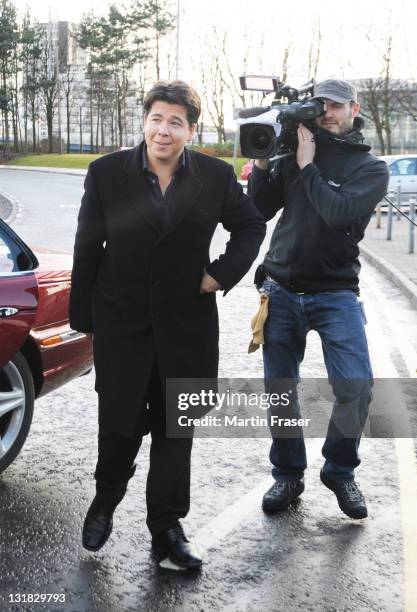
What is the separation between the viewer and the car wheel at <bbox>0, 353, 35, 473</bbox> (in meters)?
3.93

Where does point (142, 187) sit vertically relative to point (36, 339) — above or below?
above

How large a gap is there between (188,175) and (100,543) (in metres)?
1.44

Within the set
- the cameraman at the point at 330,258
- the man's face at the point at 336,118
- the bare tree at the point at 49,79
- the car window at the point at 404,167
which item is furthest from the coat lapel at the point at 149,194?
the bare tree at the point at 49,79

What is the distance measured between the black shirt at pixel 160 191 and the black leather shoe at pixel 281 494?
138cm

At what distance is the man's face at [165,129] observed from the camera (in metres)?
3.08

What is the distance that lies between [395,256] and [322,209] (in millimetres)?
10469

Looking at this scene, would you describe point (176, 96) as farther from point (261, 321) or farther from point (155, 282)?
point (261, 321)

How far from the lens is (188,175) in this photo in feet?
10.5

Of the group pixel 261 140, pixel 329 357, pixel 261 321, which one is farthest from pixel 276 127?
pixel 329 357

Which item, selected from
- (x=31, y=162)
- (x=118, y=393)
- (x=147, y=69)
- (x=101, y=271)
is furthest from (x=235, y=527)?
(x=147, y=69)

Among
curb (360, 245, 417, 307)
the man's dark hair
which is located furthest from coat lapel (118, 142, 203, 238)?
curb (360, 245, 417, 307)

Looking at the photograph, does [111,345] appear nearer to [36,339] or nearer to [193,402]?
[193,402]

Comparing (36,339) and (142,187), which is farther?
(36,339)

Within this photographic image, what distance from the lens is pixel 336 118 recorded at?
141 inches
